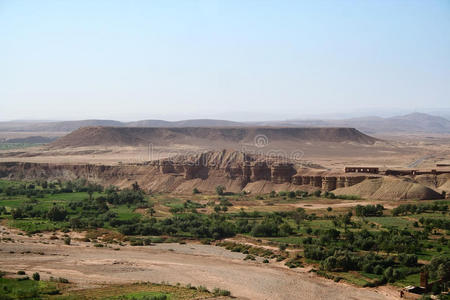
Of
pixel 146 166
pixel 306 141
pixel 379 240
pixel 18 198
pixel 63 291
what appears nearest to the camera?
pixel 63 291

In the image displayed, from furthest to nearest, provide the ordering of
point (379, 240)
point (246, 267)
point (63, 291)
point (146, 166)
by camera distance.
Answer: point (146, 166) < point (379, 240) < point (246, 267) < point (63, 291)

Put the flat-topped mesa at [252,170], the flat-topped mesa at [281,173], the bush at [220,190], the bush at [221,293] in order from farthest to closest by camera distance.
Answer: the flat-topped mesa at [281,173], the bush at [220,190], the flat-topped mesa at [252,170], the bush at [221,293]

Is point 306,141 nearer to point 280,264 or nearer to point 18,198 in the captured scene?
point 18,198

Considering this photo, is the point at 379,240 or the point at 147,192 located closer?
the point at 379,240

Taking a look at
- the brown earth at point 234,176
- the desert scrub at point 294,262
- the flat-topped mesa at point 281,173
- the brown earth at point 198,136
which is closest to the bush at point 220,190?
the brown earth at point 234,176

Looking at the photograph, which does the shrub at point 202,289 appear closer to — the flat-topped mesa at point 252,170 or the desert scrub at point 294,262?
the desert scrub at point 294,262

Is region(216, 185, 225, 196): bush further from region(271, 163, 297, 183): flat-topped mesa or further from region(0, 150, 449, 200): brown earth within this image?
region(271, 163, 297, 183): flat-topped mesa

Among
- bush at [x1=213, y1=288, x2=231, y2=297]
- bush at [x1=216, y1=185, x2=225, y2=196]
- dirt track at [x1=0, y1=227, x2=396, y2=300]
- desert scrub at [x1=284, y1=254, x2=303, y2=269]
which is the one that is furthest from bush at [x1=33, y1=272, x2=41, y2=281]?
bush at [x1=216, y1=185, x2=225, y2=196]

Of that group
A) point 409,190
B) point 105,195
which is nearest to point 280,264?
point 409,190
